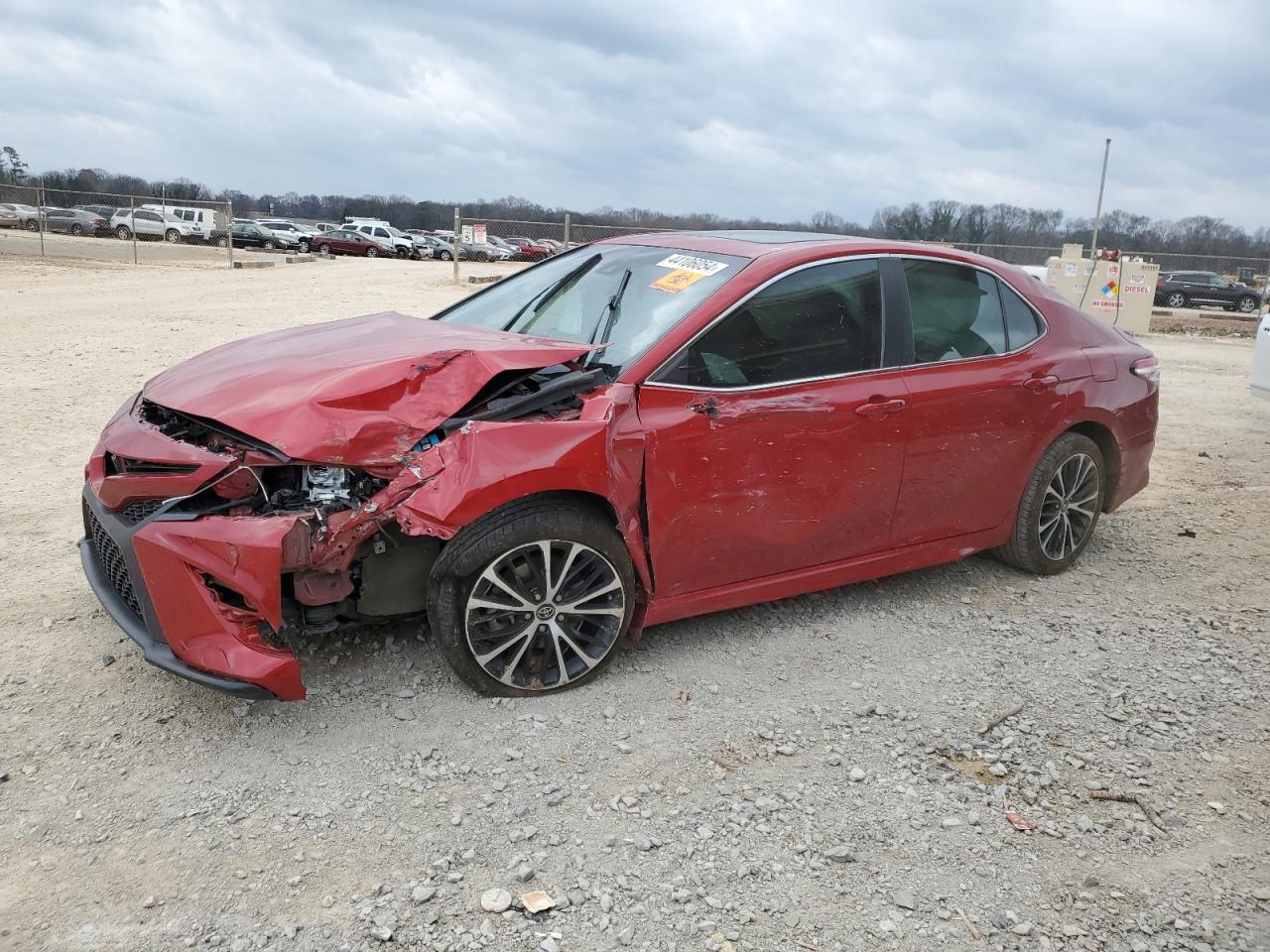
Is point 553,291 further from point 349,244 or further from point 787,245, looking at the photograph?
point 349,244

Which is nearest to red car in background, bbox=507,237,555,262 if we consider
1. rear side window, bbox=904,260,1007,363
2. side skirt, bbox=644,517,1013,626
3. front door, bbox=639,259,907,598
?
rear side window, bbox=904,260,1007,363

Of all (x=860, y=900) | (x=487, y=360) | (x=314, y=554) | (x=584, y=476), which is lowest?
(x=860, y=900)

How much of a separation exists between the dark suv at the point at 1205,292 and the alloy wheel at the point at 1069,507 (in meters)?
30.3

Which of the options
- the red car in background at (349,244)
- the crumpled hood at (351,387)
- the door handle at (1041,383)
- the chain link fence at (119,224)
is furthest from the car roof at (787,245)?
the red car in background at (349,244)

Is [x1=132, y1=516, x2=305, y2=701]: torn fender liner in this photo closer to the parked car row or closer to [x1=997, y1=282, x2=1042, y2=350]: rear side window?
[x1=997, y1=282, x2=1042, y2=350]: rear side window

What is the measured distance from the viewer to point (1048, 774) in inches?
135

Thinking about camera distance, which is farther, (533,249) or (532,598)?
(533,249)

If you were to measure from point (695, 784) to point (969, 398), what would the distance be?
2263 millimetres

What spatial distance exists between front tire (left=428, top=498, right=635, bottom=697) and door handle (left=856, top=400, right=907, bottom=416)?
4.02 ft

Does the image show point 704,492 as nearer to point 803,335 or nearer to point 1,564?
point 803,335

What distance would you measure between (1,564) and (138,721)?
1840mm

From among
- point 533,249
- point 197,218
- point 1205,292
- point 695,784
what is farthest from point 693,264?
point 533,249

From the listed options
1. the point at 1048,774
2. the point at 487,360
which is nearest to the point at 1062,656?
the point at 1048,774

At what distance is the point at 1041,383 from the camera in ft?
15.7
